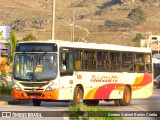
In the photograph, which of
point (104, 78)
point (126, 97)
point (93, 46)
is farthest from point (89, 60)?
point (126, 97)

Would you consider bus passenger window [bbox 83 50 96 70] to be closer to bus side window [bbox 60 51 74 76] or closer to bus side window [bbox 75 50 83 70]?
bus side window [bbox 75 50 83 70]

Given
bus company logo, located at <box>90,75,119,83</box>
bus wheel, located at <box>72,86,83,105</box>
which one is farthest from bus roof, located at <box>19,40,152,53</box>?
bus wheel, located at <box>72,86,83,105</box>

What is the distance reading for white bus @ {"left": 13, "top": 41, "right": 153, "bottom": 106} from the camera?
28500 millimetres

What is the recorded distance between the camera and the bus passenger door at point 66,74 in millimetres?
28562

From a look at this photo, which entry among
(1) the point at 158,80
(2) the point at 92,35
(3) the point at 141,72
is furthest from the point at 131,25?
(3) the point at 141,72

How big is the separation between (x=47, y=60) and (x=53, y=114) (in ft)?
14.7

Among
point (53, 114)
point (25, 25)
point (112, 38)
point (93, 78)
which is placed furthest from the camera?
point (25, 25)

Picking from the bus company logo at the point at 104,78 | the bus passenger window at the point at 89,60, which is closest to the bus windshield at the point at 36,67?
the bus passenger window at the point at 89,60

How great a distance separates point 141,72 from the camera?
111 ft

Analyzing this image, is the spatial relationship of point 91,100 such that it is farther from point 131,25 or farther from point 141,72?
point 131,25

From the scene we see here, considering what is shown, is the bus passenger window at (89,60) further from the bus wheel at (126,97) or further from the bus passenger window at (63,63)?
the bus wheel at (126,97)

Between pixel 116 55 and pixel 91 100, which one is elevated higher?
pixel 116 55

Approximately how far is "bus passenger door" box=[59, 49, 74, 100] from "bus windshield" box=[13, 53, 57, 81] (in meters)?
0.34

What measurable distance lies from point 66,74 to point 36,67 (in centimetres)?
118
